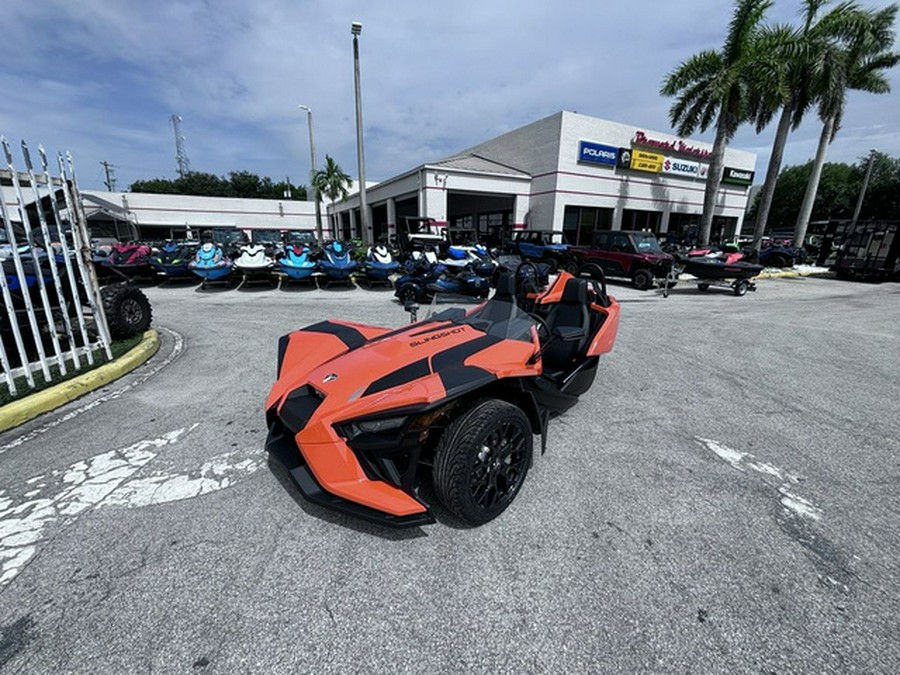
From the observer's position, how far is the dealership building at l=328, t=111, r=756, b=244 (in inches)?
783

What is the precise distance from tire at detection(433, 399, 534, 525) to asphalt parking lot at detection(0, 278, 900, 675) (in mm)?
152

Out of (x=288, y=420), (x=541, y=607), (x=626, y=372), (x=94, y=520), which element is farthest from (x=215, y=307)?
(x=541, y=607)

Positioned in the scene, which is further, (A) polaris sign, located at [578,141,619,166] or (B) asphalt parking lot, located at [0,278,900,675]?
(A) polaris sign, located at [578,141,619,166]

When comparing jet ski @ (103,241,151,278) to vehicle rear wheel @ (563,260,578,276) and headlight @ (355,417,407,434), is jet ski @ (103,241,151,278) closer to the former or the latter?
headlight @ (355,417,407,434)

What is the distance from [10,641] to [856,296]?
53.9 feet

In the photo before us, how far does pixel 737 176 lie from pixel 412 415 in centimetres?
3559

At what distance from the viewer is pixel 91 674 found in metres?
1.32

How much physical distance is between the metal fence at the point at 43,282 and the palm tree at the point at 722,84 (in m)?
18.6

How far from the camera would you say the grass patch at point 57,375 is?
3.35 m

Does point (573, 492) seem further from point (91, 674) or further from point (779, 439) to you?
point (91, 674)

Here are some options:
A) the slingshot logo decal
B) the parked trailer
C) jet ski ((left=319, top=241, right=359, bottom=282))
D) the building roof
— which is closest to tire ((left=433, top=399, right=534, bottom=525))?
the slingshot logo decal

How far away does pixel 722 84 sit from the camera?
1392 cm

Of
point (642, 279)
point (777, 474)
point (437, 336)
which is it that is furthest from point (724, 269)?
point (437, 336)

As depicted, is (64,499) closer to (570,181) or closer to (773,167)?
(570,181)
